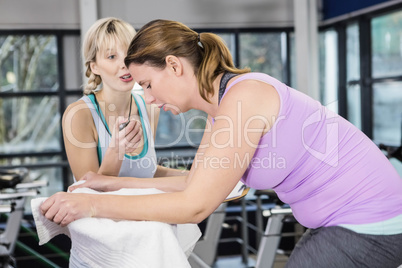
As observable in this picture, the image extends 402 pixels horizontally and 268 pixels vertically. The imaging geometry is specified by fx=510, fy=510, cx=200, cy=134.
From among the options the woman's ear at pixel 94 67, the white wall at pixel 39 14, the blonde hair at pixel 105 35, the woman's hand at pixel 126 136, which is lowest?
the woman's hand at pixel 126 136

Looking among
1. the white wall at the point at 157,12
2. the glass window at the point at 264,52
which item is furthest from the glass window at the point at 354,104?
the white wall at the point at 157,12

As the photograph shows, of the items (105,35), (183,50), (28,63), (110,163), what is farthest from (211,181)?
(28,63)

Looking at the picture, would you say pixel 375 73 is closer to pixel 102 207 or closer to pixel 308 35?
pixel 308 35

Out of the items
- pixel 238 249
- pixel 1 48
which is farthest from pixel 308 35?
pixel 1 48

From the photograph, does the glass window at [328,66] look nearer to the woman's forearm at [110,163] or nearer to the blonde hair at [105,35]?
the blonde hair at [105,35]

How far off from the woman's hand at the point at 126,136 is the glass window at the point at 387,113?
3.71 metres

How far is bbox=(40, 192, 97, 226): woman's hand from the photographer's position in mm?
939

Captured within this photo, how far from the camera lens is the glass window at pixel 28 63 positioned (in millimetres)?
5168

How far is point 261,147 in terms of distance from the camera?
0.98 m

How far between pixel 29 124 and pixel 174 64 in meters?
4.52

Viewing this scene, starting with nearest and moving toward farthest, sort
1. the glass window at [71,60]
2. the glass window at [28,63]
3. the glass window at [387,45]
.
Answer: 1. the glass window at [387,45]
2. the glass window at [28,63]
3. the glass window at [71,60]

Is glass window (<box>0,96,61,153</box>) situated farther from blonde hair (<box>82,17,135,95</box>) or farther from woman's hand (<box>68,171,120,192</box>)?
woman's hand (<box>68,171,120,192</box>)

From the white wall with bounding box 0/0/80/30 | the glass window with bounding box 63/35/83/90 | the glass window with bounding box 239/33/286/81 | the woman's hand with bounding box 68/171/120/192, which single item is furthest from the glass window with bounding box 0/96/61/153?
the woman's hand with bounding box 68/171/120/192

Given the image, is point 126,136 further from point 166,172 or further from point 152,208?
point 152,208
